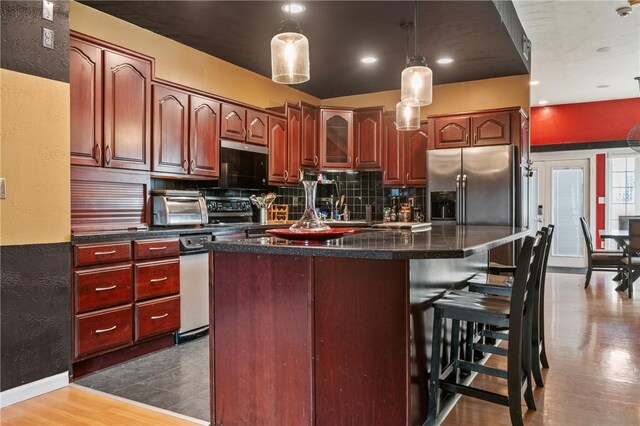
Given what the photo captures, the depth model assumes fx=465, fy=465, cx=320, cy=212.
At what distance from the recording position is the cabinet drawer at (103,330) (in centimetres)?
291

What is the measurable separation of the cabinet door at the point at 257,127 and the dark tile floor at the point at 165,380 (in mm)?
2313

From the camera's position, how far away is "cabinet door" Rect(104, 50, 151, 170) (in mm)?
3404

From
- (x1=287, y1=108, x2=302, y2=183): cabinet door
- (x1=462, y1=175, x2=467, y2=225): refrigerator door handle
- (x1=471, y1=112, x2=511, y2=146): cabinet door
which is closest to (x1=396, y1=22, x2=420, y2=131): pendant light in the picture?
(x1=462, y1=175, x2=467, y2=225): refrigerator door handle

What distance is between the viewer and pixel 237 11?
3.70 meters

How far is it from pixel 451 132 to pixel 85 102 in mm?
3868

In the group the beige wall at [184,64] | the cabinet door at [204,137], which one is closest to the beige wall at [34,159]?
the beige wall at [184,64]

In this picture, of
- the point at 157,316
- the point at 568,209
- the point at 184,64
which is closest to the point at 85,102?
the point at 184,64

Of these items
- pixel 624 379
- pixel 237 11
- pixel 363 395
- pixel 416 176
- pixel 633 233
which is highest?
pixel 237 11

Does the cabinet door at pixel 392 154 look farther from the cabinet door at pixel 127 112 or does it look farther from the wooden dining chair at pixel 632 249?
the cabinet door at pixel 127 112

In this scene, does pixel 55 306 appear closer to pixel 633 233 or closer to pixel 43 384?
pixel 43 384

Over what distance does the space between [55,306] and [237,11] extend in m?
2.53

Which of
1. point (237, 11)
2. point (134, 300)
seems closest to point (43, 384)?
point (134, 300)

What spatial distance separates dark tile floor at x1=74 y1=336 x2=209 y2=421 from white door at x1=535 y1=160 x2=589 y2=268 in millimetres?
7244

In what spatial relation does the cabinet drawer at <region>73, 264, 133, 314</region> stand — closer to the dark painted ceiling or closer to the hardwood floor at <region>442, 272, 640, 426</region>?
the dark painted ceiling
